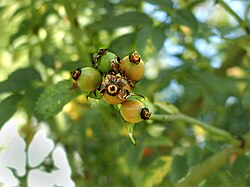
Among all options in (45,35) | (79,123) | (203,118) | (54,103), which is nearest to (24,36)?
(45,35)

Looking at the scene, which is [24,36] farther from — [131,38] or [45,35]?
[131,38]

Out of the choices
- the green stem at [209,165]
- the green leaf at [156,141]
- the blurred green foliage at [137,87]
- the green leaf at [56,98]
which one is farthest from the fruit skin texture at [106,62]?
the green leaf at [156,141]

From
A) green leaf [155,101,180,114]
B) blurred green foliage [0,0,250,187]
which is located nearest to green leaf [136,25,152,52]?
blurred green foliage [0,0,250,187]

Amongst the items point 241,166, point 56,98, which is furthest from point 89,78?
point 241,166

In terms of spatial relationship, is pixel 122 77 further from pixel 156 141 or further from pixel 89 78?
pixel 156 141

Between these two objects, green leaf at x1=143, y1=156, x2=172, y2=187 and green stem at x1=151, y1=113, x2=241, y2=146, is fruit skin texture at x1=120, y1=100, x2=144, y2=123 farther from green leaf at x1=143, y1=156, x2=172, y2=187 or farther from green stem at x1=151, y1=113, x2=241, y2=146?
green leaf at x1=143, y1=156, x2=172, y2=187
